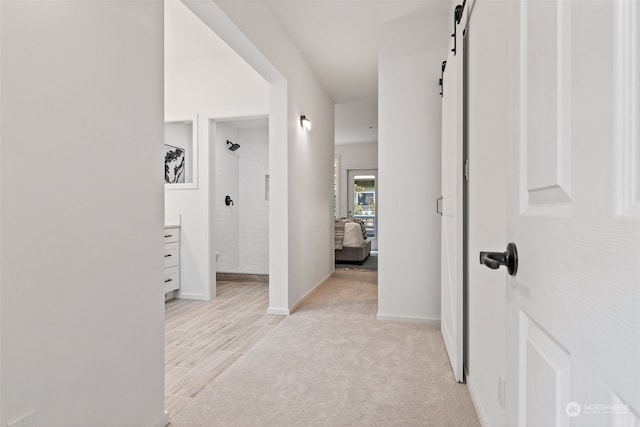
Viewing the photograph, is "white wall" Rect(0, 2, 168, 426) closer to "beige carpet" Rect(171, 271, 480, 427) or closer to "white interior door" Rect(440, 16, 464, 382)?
"beige carpet" Rect(171, 271, 480, 427)

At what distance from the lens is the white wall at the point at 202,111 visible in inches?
158

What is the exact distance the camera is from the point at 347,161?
9.27 meters

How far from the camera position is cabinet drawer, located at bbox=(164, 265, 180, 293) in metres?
3.89

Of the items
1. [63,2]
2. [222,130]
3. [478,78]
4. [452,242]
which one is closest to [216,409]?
[452,242]

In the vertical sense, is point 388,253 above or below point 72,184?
below

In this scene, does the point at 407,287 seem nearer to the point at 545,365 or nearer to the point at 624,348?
the point at 545,365

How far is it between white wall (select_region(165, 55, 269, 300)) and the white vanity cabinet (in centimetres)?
6

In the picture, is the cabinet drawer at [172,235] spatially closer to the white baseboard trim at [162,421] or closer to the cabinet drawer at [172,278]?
the cabinet drawer at [172,278]

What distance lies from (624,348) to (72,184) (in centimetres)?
146

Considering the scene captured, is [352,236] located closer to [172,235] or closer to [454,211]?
[172,235]

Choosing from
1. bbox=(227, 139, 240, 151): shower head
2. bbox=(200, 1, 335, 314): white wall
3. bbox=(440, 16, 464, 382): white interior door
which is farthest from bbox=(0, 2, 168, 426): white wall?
bbox=(227, 139, 240, 151): shower head

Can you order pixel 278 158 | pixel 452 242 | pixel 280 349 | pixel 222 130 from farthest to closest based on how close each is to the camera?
pixel 222 130 < pixel 278 158 < pixel 280 349 < pixel 452 242

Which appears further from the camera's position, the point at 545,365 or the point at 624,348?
the point at 545,365

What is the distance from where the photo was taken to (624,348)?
35 centimetres
